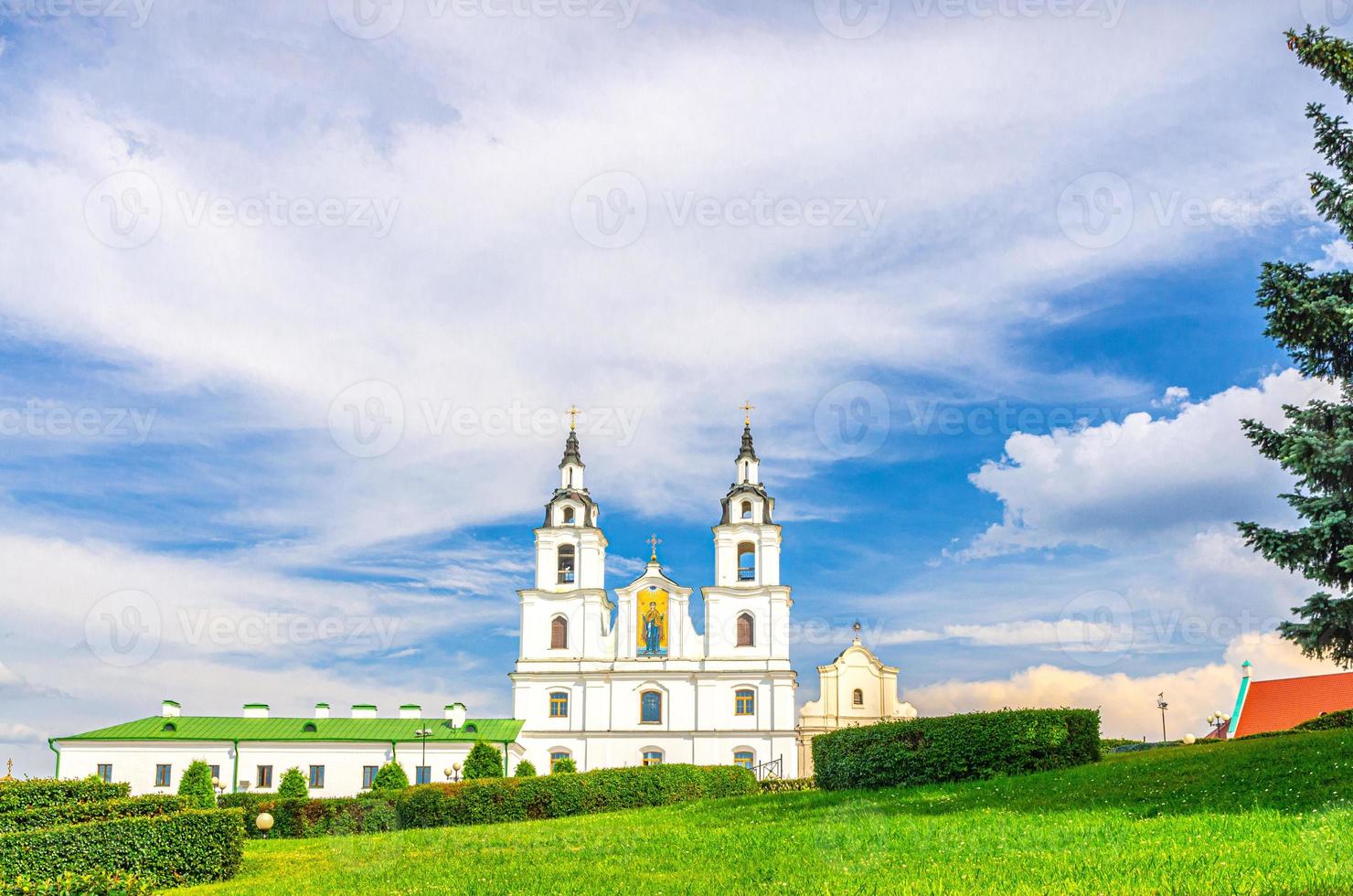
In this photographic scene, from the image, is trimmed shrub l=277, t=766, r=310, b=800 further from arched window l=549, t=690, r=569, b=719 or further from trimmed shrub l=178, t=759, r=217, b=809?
arched window l=549, t=690, r=569, b=719

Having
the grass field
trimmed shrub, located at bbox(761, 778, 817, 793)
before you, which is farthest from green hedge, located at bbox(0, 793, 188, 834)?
trimmed shrub, located at bbox(761, 778, 817, 793)

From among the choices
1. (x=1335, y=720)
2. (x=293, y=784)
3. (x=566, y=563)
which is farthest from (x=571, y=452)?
(x=1335, y=720)

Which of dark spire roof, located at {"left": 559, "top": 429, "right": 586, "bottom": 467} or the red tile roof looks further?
dark spire roof, located at {"left": 559, "top": 429, "right": 586, "bottom": 467}

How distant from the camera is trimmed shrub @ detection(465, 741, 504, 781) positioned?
44.5 m

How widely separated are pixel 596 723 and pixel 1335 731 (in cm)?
3761

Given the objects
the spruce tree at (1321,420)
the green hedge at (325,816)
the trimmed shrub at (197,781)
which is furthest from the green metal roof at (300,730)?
the spruce tree at (1321,420)

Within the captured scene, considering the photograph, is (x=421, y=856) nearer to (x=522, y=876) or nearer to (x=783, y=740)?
(x=522, y=876)

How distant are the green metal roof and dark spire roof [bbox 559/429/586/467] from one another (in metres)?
13.2

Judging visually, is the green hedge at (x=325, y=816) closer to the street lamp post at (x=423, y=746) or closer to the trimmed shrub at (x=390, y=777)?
the trimmed shrub at (x=390, y=777)

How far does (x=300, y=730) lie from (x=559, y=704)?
12356 millimetres

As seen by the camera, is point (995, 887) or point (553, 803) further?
point (553, 803)

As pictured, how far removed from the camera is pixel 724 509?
2199 inches

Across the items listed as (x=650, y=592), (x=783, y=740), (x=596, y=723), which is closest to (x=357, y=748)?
(x=596, y=723)

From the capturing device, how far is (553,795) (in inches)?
1040
